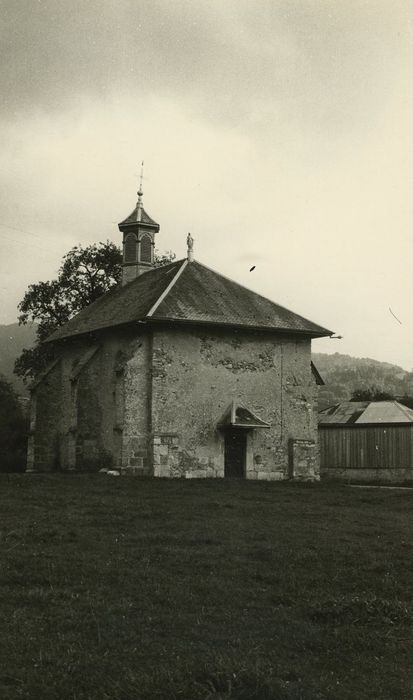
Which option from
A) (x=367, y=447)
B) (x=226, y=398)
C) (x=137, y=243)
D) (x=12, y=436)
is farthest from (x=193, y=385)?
(x=12, y=436)

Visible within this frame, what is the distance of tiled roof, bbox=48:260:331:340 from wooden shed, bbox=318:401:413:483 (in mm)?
9815

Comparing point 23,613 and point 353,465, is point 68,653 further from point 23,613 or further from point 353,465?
point 353,465

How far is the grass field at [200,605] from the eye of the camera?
6148 mm

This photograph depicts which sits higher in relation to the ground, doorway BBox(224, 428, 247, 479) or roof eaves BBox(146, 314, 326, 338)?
roof eaves BBox(146, 314, 326, 338)

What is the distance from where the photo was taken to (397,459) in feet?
124

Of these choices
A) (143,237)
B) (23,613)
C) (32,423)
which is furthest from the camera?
(143,237)

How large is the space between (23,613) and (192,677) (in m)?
2.50

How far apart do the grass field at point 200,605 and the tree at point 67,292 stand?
2835cm

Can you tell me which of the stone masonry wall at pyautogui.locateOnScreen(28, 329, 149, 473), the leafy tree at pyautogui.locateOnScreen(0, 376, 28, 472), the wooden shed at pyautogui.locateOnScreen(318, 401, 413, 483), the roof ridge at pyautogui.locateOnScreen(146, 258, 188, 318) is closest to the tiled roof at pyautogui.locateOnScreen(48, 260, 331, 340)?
the roof ridge at pyautogui.locateOnScreen(146, 258, 188, 318)

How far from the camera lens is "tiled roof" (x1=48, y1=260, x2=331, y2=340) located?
28359 millimetres

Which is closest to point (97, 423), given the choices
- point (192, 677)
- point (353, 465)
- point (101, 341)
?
point (101, 341)

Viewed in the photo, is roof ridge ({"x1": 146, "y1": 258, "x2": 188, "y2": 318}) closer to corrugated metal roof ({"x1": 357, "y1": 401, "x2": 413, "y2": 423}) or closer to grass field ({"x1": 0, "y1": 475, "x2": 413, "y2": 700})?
grass field ({"x1": 0, "y1": 475, "x2": 413, "y2": 700})

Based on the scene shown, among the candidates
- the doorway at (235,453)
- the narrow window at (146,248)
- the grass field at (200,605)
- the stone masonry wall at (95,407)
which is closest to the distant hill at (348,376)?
the narrow window at (146,248)

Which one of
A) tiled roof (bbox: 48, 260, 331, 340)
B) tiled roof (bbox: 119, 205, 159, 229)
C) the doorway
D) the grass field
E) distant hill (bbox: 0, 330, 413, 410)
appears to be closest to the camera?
the grass field
